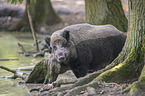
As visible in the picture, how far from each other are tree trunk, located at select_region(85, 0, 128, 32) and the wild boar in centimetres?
314

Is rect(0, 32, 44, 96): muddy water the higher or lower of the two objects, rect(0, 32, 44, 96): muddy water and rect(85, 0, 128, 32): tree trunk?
the lower

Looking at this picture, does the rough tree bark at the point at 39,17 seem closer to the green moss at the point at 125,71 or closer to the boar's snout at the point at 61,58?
the boar's snout at the point at 61,58

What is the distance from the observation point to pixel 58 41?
7.26 meters

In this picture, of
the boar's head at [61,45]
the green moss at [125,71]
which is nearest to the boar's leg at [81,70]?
the boar's head at [61,45]

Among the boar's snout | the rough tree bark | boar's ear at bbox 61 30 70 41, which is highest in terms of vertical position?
boar's ear at bbox 61 30 70 41

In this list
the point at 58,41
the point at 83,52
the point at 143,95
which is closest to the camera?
the point at 143,95

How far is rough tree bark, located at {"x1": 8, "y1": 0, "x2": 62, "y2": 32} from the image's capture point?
69.9 feet

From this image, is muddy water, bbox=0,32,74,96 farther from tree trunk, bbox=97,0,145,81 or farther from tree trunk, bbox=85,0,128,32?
tree trunk, bbox=85,0,128,32

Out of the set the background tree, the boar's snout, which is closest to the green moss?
the background tree

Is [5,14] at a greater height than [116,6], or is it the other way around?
[116,6]

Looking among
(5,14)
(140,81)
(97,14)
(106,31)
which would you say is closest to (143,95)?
(140,81)

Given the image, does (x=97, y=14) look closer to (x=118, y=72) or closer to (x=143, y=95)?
(x=118, y=72)

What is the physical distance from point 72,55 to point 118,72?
56.7 inches

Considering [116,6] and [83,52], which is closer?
[83,52]
